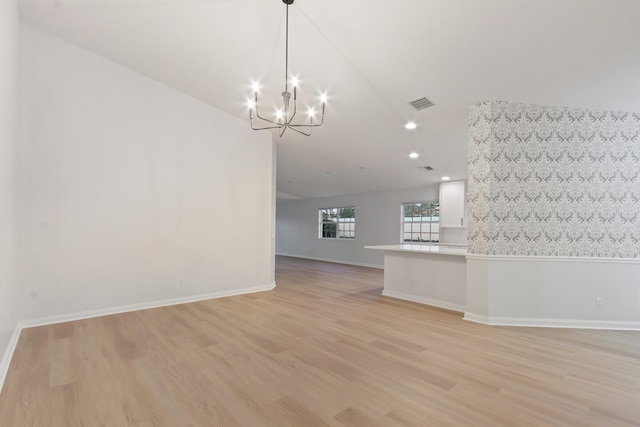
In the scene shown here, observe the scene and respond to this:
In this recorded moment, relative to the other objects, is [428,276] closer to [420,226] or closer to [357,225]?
[420,226]

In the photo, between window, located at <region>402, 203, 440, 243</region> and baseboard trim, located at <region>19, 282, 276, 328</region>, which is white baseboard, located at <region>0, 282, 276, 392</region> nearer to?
baseboard trim, located at <region>19, 282, 276, 328</region>

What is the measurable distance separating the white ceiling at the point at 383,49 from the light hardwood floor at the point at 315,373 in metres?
2.74

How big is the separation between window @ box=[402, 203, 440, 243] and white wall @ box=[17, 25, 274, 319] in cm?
489

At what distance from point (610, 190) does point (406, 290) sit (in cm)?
293

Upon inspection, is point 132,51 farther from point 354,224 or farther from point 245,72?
point 354,224

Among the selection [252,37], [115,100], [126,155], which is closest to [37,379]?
[126,155]

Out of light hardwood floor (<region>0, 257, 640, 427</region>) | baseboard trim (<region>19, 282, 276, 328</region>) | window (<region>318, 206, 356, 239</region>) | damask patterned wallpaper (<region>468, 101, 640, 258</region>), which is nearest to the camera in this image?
light hardwood floor (<region>0, 257, 640, 427</region>)

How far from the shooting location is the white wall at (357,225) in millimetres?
8969

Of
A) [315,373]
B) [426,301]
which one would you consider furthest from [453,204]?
[315,373]

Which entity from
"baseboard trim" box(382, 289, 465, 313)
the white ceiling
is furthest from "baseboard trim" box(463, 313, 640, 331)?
the white ceiling

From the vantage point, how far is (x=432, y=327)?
3.64 meters

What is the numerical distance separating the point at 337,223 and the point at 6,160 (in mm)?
8825

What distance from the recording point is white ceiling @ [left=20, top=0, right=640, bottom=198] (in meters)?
2.61

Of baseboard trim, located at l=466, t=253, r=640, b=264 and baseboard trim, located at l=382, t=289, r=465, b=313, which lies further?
baseboard trim, located at l=382, t=289, r=465, b=313
